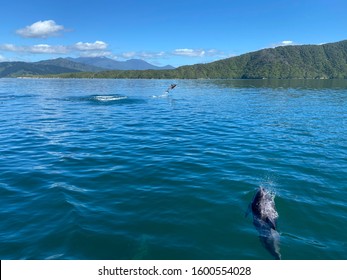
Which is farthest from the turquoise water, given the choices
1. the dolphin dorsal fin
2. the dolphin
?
the dolphin dorsal fin

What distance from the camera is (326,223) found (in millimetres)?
12164

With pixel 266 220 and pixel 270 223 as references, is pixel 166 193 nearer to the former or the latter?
pixel 266 220

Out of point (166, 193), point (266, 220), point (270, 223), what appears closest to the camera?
point (270, 223)

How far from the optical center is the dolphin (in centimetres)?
1057

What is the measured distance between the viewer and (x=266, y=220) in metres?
11.9

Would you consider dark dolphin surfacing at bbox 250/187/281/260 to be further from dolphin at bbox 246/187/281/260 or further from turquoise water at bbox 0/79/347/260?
turquoise water at bbox 0/79/347/260

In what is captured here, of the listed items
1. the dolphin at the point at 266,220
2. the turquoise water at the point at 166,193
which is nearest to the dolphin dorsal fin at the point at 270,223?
the dolphin at the point at 266,220

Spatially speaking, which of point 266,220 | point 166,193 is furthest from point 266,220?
point 166,193

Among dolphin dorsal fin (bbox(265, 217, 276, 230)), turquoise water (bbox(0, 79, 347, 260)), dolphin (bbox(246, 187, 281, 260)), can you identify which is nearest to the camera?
turquoise water (bbox(0, 79, 347, 260))

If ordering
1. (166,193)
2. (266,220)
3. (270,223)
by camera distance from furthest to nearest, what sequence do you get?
(166,193) → (266,220) → (270,223)

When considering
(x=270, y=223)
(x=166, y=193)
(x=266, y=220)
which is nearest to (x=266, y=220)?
(x=266, y=220)

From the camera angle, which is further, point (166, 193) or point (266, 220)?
point (166, 193)
